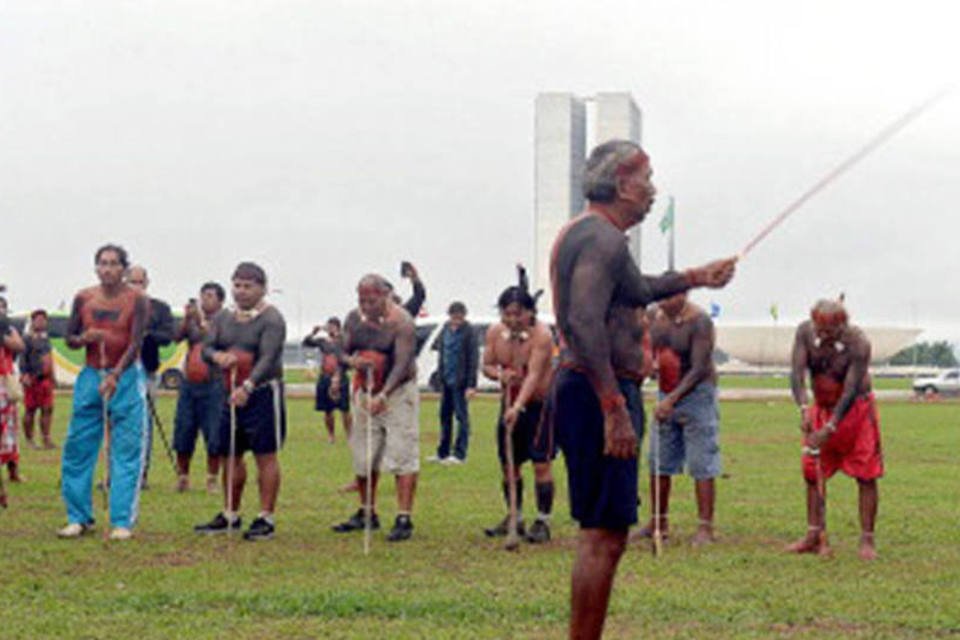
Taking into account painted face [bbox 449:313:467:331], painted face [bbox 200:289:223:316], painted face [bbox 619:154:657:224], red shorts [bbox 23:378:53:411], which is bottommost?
red shorts [bbox 23:378:53:411]

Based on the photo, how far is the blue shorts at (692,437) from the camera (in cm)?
1195

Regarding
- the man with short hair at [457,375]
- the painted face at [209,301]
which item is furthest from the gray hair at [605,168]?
the man with short hair at [457,375]

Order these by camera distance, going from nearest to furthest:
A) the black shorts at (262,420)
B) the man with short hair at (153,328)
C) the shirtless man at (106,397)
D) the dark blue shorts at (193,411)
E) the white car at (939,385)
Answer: the shirtless man at (106,397) < the black shorts at (262,420) < the man with short hair at (153,328) < the dark blue shorts at (193,411) < the white car at (939,385)

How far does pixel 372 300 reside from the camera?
1234 centimetres

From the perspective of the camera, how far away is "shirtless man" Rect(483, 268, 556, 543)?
11938mm

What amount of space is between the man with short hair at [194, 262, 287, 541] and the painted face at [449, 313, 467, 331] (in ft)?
26.3

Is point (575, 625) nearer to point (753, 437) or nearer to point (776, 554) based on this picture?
point (776, 554)

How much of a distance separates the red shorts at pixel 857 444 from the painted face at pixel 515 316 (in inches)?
98.2

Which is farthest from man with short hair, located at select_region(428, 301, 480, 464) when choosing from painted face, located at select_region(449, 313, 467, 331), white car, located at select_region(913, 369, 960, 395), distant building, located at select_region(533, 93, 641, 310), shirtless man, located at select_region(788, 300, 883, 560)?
distant building, located at select_region(533, 93, 641, 310)

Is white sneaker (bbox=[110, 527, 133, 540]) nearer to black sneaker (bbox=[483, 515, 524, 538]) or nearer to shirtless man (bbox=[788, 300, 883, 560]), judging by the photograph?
black sneaker (bbox=[483, 515, 524, 538])

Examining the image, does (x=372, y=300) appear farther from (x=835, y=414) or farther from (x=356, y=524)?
(x=835, y=414)

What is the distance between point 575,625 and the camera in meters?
6.54

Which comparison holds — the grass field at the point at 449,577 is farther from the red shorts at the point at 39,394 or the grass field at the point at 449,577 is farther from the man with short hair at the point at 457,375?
the red shorts at the point at 39,394

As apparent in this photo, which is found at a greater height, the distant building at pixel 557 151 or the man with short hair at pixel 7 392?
the distant building at pixel 557 151
